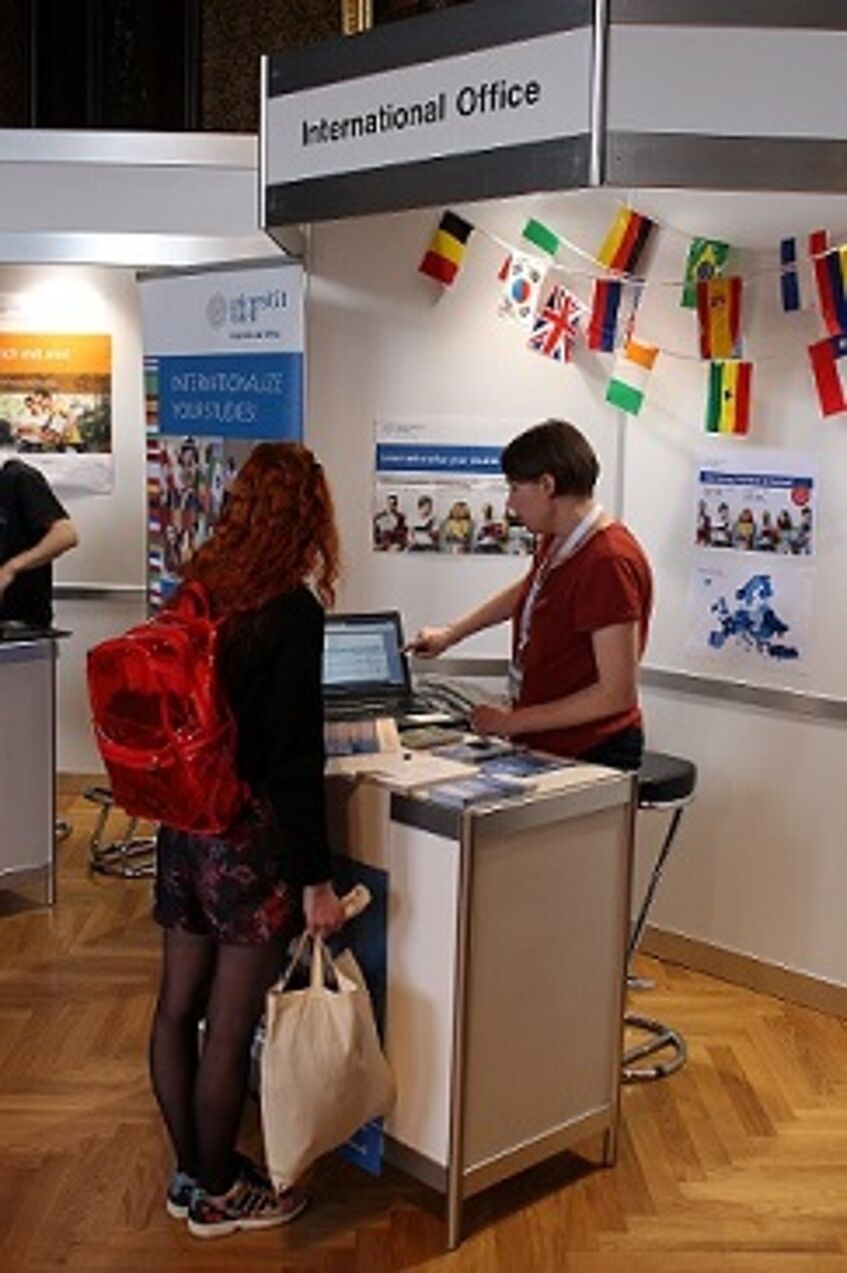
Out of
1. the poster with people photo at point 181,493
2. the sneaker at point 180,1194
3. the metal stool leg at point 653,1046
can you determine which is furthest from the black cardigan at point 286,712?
the poster with people photo at point 181,493

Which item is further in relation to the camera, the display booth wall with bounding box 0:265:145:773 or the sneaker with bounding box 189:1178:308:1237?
the display booth wall with bounding box 0:265:145:773

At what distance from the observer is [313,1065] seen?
255cm

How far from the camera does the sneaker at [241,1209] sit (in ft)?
9.04

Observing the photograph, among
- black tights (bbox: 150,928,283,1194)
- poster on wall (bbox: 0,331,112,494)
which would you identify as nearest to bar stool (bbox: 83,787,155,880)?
poster on wall (bbox: 0,331,112,494)

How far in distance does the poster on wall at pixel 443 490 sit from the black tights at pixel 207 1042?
66.2 inches

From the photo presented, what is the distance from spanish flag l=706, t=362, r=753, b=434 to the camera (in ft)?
12.5

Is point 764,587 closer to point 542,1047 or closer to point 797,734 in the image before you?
point 797,734

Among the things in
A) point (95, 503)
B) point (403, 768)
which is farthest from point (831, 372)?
point (95, 503)

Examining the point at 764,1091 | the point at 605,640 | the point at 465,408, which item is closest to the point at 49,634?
the point at 465,408

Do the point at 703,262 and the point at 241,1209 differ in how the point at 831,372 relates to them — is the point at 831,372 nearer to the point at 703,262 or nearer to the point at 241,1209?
the point at 703,262

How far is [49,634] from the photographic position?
4.39 metres

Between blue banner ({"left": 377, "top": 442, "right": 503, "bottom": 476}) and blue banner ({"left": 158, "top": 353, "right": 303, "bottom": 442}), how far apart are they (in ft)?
0.79

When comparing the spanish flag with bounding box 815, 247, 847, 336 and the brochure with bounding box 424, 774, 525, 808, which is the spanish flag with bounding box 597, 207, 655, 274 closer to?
the spanish flag with bounding box 815, 247, 847, 336

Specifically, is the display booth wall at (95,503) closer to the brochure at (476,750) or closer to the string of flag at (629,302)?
the string of flag at (629,302)
